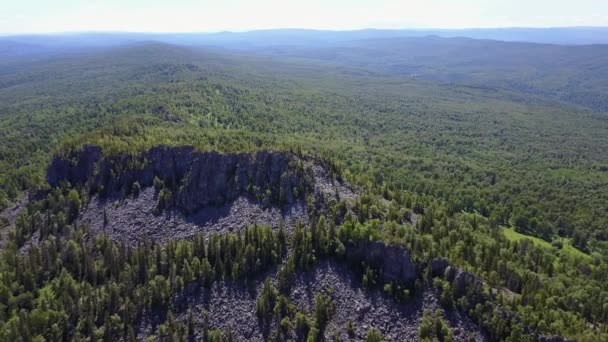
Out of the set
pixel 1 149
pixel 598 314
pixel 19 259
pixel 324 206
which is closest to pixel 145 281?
pixel 19 259

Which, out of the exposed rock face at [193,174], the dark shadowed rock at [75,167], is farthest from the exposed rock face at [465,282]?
the dark shadowed rock at [75,167]

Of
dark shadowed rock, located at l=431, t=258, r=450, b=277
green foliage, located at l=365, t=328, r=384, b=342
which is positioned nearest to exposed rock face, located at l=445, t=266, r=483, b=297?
dark shadowed rock, located at l=431, t=258, r=450, b=277

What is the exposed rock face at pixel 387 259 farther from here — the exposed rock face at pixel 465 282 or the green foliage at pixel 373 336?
the green foliage at pixel 373 336

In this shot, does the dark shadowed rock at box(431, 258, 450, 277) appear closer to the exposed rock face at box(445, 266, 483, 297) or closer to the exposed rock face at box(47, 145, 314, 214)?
the exposed rock face at box(445, 266, 483, 297)

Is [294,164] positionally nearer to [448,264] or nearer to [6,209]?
[448,264]

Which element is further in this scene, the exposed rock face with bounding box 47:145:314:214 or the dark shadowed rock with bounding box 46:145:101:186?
the dark shadowed rock with bounding box 46:145:101:186

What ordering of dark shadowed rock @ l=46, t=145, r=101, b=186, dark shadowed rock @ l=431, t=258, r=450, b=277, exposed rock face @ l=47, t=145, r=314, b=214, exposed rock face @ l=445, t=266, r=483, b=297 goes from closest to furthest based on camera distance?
exposed rock face @ l=445, t=266, r=483, b=297, dark shadowed rock @ l=431, t=258, r=450, b=277, exposed rock face @ l=47, t=145, r=314, b=214, dark shadowed rock @ l=46, t=145, r=101, b=186
